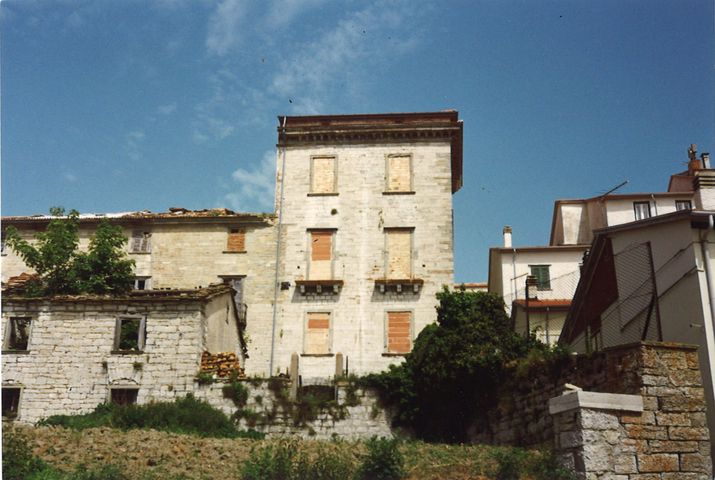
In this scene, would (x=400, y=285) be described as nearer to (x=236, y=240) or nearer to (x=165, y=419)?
(x=236, y=240)

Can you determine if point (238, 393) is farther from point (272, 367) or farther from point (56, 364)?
point (272, 367)

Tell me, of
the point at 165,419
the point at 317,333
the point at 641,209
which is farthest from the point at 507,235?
the point at 165,419

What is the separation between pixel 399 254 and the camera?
3825 centimetres

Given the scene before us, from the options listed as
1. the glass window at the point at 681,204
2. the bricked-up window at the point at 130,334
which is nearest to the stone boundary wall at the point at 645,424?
the bricked-up window at the point at 130,334

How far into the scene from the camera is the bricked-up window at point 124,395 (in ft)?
84.3

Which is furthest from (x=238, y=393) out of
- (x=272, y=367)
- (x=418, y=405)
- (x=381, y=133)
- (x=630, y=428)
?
(x=381, y=133)

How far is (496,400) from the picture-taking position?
849 inches

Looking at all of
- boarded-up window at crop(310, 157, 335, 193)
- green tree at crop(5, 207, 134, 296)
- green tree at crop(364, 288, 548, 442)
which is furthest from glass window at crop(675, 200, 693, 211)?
green tree at crop(5, 207, 134, 296)

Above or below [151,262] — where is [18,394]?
below

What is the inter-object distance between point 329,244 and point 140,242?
9.94 metres

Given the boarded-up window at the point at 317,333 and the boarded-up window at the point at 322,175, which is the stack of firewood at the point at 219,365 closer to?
the boarded-up window at the point at 317,333

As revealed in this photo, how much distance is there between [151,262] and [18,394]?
14.0 meters

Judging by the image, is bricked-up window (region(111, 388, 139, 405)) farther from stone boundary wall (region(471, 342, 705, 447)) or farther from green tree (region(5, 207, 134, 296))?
stone boundary wall (region(471, 342, 705, 447))

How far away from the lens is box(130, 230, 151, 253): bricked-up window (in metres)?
39.4
